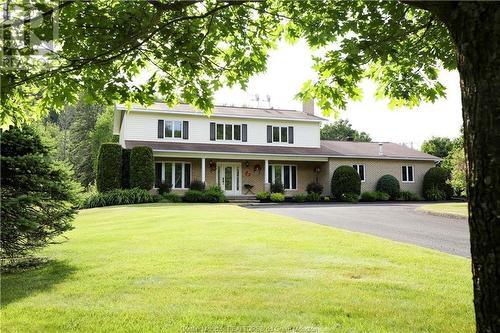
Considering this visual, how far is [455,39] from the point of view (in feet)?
7.79

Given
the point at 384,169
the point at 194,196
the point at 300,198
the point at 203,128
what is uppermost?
the point at 203,128

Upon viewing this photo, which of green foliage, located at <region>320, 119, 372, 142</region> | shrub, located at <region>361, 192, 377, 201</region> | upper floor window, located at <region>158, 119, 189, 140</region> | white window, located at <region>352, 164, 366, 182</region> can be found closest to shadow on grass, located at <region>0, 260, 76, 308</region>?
upper floor window, located at <region>158, 119, 189, 140</region>

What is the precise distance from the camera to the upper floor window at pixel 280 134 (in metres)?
30.4

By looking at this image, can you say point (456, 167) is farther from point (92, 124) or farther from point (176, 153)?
point (92, 124)

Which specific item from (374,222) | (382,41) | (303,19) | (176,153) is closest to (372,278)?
(382,41)

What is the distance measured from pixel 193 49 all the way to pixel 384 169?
2924 centimetres

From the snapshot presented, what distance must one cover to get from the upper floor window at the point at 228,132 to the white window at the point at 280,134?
2.38 m

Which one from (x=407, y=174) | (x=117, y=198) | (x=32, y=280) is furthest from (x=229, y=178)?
(x=32, y=280)

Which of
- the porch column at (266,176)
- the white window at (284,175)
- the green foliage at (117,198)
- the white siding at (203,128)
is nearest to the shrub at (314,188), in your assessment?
the white window at (284,175)

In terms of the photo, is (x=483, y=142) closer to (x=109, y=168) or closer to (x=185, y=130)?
(x=109, y=168)

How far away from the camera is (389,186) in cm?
3006

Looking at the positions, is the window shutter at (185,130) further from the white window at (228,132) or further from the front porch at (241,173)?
the white window at (228,132)

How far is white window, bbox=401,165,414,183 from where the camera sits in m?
32.1

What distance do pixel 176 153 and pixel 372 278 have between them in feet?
69.2
